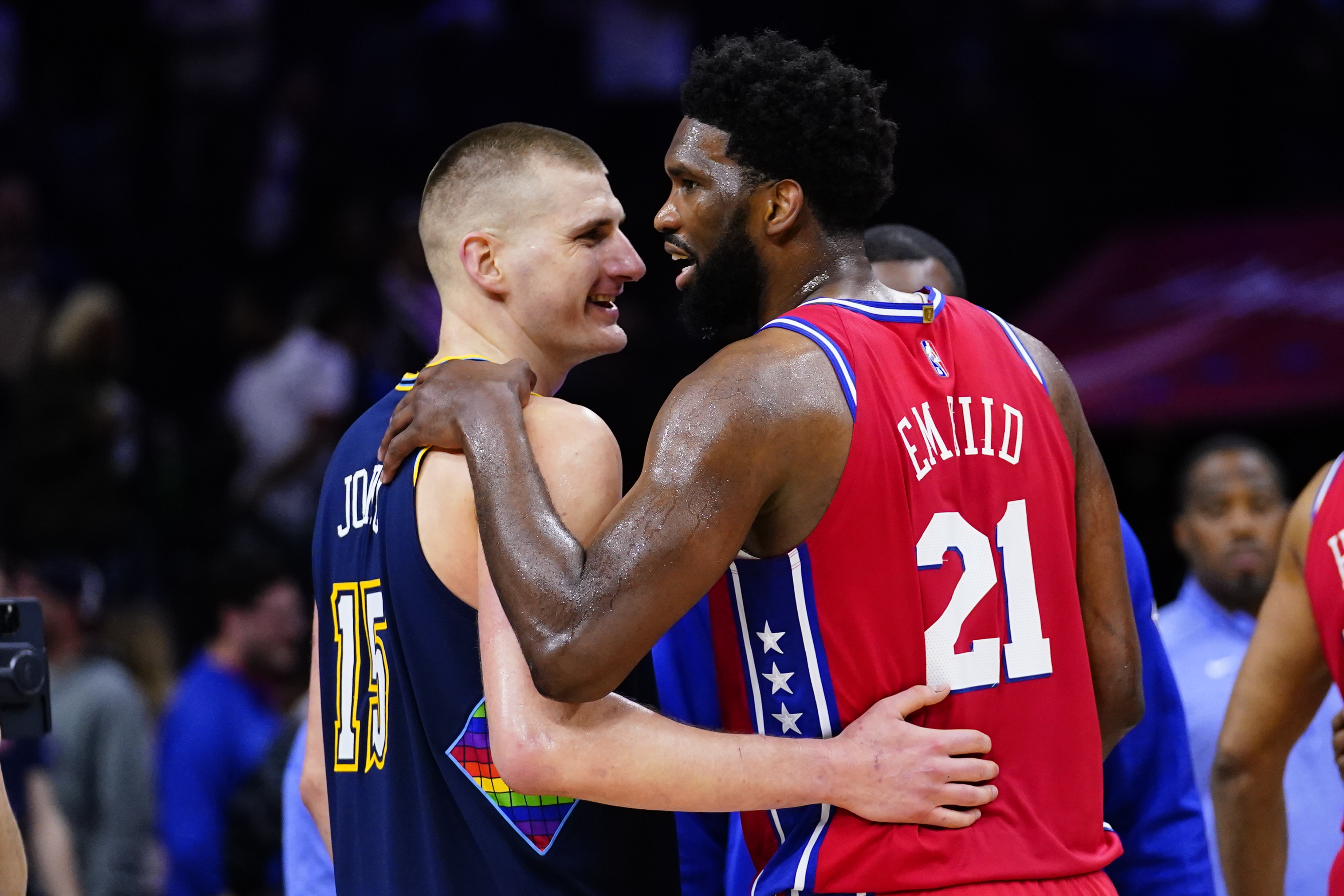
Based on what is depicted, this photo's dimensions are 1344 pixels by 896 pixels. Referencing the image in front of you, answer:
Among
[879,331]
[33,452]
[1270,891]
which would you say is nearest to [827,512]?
[879,331]

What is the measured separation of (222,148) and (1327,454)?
7.47 m

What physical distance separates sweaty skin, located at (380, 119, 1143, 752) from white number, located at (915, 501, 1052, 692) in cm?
24

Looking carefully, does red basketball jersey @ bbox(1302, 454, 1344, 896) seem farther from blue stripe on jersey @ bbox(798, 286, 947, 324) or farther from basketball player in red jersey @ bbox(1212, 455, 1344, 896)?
blue stripe on jersey @ bbox(798, 286, 947, 324)

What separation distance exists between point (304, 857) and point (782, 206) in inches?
101

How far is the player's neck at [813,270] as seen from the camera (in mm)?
3145

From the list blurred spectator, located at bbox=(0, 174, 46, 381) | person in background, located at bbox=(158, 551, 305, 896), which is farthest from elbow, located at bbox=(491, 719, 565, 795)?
blurred spectator, located at bbox=(0, 174, 46, 381)

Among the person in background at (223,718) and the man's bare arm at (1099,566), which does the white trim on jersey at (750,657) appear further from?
the person in background at (223,718)

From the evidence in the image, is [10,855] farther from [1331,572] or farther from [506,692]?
[1331,572]

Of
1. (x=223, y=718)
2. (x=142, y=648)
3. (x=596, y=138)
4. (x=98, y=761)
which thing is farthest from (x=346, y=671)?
(x=596, y=138)

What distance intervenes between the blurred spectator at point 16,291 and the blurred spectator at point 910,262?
7120 millimetres

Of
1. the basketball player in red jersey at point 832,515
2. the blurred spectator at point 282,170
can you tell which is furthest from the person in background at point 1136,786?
the blurred spectator at point 282,170

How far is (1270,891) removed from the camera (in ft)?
13.5

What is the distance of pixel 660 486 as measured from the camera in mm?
2723

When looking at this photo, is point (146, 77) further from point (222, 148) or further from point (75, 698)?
point (75, 698)
